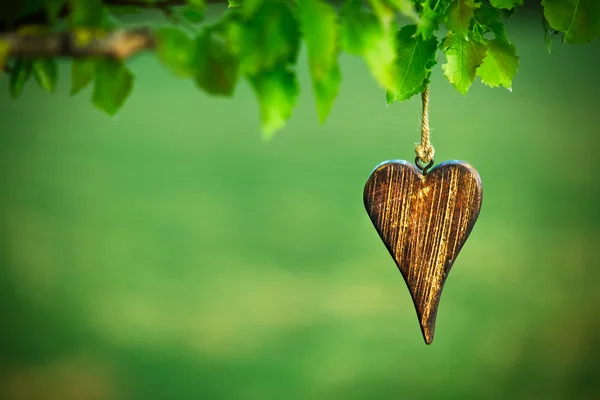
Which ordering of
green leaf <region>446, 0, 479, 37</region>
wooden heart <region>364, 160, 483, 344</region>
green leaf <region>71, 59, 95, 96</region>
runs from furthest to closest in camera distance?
wooden heart <region>364, 160, 483, 344</region> < green leaf <region>446, 0, 479, 37</region> < green leaf <region>71, 59, 95, 96</region>

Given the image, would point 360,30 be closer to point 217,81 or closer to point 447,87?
point 217,81

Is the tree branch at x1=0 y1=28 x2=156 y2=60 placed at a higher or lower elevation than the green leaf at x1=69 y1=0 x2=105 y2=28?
lower

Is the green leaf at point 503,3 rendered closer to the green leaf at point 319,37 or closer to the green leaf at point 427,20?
the green leaf at point 427,20

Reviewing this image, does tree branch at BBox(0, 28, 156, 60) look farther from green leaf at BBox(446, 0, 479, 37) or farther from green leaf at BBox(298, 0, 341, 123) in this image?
green leaf at BBox(446, 0, 479, 37)

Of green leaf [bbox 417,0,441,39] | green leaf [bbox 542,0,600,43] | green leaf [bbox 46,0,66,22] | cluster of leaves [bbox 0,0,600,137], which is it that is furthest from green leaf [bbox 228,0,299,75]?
green leaf [bbox 542,0,600,43]

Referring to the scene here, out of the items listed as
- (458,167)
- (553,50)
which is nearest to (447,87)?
(553,50)

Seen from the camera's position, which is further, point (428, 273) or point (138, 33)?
point (428, 273)

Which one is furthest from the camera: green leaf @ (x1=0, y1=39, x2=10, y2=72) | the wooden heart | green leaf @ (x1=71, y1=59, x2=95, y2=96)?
the wooden heart
